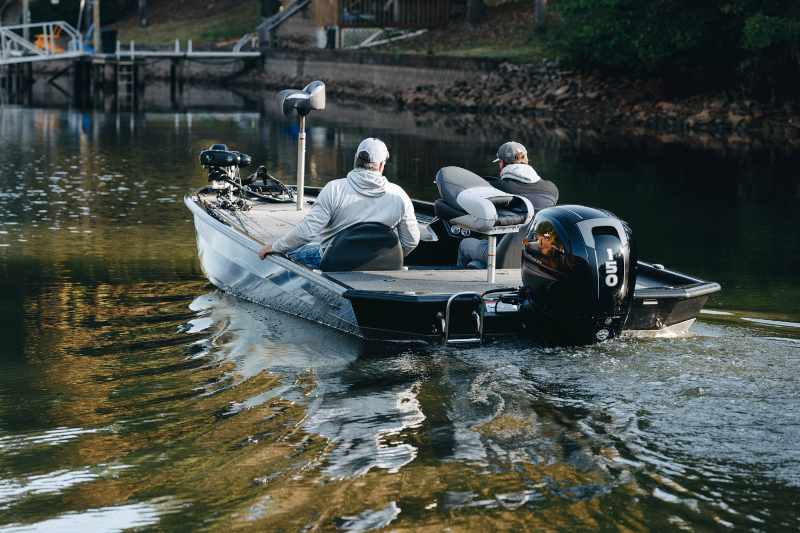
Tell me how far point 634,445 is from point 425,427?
1.12 m

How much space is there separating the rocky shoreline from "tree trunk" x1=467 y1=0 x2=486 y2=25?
5083mm

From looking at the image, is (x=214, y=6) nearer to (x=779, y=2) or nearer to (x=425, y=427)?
(x=779, y=2)

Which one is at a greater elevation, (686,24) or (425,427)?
(686,24)

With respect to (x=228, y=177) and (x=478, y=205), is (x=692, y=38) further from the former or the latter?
(x=478, y=205)

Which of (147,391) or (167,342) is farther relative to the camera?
(167,342)

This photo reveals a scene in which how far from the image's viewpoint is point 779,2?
25.6 metres

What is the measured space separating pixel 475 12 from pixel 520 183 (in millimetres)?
32015

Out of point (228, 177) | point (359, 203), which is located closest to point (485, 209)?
point (359, 203)

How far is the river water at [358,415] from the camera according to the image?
15.3 ft

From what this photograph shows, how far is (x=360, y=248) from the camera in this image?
25.2ft

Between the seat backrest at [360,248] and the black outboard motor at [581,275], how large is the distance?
1.40 m

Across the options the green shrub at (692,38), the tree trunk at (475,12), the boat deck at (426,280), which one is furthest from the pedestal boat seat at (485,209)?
the tree trunk at (475,12)

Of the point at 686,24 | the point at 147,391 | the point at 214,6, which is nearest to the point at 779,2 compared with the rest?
the point at 686,24

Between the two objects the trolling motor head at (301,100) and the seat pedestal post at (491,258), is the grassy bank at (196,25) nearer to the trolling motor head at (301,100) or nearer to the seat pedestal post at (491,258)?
the trolling motor head at (301,100)
